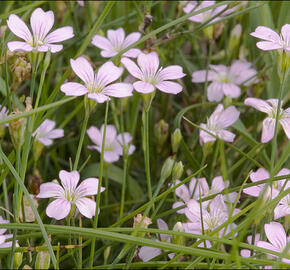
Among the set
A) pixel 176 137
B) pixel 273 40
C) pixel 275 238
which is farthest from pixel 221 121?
pixel 275 238

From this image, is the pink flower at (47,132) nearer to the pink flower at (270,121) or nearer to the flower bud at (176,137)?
the flower bud at (176,137)

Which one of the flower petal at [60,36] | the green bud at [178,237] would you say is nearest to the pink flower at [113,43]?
the flower petal at [60,36]

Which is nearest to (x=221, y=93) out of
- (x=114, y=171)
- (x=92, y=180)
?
(x=114, y=171)

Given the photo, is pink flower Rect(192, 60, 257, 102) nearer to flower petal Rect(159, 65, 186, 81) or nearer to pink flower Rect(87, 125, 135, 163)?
pink flower Rect(87, 125, 135, 163)

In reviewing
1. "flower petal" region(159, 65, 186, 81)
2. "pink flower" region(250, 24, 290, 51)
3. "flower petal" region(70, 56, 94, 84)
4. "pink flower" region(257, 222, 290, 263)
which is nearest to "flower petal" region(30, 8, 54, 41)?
"flower petal" region(70, 56, 94, 84)

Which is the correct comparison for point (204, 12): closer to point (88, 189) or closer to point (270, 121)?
point (270, 121)

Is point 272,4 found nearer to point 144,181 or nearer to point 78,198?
point 144,181

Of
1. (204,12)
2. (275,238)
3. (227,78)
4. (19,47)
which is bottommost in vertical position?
(275,238)

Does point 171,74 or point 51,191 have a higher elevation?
point 171,74
